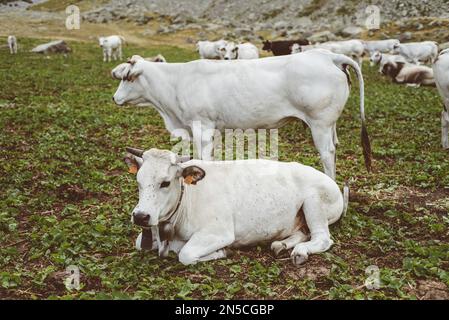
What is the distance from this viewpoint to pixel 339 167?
10.9 m

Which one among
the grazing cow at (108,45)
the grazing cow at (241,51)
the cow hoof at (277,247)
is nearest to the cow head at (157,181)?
→ the cow hoof at (277,247)

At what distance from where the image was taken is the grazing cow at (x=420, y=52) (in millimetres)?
33469

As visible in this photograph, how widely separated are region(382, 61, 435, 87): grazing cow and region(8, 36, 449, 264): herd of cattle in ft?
37.5

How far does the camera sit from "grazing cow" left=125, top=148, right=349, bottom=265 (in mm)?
6254

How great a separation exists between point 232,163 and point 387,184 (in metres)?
3.71

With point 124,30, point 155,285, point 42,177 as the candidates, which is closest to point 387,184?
point 155,285

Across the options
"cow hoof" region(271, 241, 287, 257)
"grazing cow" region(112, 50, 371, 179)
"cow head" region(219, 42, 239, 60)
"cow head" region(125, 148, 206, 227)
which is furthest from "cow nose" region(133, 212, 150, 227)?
"cow head" region(219, 42, 239, 60)

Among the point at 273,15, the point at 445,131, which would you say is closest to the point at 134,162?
the point at 445,131

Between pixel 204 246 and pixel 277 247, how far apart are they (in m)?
0.93

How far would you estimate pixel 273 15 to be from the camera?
237 feet

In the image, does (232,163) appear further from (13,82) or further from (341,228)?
(13,82)

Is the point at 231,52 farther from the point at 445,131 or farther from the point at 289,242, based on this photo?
the point at 289,242

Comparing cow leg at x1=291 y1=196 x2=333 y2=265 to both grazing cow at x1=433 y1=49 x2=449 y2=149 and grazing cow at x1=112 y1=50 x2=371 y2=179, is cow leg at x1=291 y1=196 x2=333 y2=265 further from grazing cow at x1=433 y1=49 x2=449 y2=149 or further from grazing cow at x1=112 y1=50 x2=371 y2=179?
grazing cow at x1=433 y1=49 x2=449 y2=149

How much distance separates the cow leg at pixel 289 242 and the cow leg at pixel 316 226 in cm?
14
